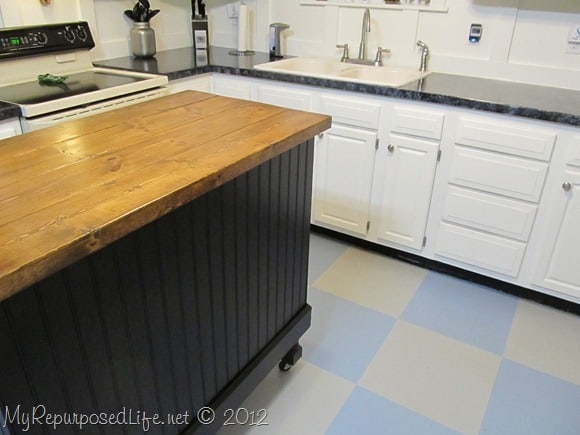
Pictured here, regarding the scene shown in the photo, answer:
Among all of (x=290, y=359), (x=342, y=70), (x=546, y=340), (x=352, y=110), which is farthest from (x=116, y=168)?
(x=342, y=70)

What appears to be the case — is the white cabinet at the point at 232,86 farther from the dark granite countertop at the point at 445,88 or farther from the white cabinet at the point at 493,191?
the white cabinet at the point at 493,191

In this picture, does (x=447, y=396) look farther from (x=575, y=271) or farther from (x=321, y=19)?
(x=321, y=19)

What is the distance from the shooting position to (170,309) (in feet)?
3.81

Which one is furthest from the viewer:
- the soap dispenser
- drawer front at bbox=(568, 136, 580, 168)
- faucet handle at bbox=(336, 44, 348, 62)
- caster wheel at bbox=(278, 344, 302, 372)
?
the soap dispenser

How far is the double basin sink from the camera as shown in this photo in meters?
2.56

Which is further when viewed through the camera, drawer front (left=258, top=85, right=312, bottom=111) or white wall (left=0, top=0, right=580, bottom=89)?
drawer front (left=258, top=85, right=312, bottom=111)

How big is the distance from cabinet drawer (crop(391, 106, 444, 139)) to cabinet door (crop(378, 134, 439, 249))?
0.04 meters

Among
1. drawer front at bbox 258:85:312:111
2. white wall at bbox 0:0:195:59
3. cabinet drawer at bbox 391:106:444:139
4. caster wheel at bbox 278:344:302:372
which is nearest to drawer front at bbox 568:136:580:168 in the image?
cabinet drawer at bbox 391:106:444:139

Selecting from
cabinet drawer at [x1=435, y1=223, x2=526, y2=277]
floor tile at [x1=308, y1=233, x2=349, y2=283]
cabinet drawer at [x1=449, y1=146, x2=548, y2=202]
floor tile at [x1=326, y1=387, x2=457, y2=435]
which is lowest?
floor tile at [x1=326, y1=387, x2=457, y2=435]

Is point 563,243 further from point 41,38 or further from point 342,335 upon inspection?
point 41,38

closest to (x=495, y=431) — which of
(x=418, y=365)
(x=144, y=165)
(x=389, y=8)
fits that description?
(x=418, y=365)

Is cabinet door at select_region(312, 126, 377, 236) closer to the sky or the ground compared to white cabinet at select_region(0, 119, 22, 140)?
closer to the ground

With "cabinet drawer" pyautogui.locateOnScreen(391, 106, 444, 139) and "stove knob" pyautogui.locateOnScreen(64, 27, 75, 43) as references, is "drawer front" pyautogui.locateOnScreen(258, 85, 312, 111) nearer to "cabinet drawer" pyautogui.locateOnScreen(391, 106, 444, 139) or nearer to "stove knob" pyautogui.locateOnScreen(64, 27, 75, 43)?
"cabinet drawer" pyautogui.locateOnScreen(391, 106, 444, 139)

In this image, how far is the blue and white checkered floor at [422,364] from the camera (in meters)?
1.68
